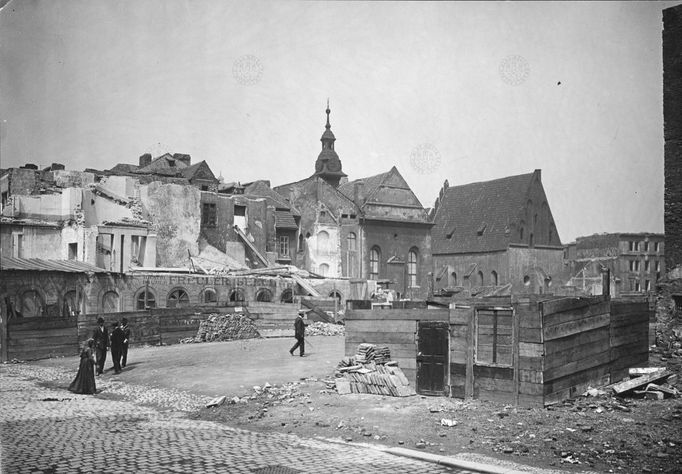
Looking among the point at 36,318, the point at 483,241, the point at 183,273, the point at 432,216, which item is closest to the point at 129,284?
the point at 183,273

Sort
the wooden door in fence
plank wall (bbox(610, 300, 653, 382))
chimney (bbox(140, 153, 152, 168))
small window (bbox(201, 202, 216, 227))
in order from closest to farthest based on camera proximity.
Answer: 1. the wooden door in fence
2. plank wall (bbox(610, 300, 653, 382))
3. small window (bbox(201, 202, 216, 227))
4. chimney (bbox(140, 153, 152, 168))

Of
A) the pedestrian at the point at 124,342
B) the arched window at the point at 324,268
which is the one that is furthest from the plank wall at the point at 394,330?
the arched window at the point at 324,268

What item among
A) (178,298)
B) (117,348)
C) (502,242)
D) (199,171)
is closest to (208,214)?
(199,171)

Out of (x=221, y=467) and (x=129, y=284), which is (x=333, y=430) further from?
(x=129, y=284)

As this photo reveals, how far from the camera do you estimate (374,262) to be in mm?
50750

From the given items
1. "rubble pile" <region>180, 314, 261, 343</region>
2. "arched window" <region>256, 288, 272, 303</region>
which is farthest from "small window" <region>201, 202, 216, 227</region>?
"rubble pile" <region>180, 314, 261, 343</region>

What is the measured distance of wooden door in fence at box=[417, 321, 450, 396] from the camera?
45.3 feet

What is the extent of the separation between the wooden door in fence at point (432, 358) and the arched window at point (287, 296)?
2385cm

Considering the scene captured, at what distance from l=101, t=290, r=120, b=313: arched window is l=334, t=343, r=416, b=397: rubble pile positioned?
60.3 feet

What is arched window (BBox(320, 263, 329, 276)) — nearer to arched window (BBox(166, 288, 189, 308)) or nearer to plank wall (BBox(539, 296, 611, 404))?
arched window (BBox(166, 288, 189, 308))

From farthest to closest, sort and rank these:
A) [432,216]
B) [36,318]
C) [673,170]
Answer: [432,216], [36,318], [673,170]

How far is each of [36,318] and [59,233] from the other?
1416cm

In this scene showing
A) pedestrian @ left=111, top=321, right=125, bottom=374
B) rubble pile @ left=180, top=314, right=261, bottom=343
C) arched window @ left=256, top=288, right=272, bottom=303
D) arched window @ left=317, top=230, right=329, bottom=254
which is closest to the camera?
pedestrian @ left=111, top=321, right=125, bottom=374

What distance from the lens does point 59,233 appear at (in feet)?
115
